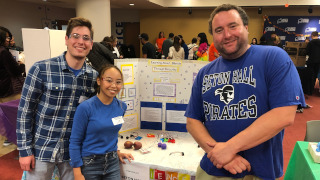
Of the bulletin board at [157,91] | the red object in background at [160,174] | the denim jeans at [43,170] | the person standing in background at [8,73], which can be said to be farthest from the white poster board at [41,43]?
the red object in background at [160,174]

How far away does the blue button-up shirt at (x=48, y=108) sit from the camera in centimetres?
134

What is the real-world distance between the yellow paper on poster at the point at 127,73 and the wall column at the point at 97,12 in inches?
168

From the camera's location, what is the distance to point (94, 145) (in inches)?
56.6

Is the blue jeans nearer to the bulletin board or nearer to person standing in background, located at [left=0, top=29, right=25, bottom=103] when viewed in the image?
the bulletin board

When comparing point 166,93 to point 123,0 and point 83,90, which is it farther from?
point 123,0

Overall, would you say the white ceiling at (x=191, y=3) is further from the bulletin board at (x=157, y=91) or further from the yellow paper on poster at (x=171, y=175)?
the yellow paper on poster at (x=171, y=175)

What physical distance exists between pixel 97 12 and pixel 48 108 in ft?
16.3

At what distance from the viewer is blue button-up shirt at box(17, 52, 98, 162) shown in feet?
4.40

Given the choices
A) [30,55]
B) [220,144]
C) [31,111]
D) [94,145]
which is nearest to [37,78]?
[31,111]

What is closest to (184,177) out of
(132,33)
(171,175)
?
(171,175)

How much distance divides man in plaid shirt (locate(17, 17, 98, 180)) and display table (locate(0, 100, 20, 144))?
57.6 inches

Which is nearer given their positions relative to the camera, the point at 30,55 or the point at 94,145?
the point at 94,145

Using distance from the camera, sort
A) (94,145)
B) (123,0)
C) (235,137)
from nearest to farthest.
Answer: (235,137), (94,145), (123,0)

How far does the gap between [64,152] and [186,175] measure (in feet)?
2.57
